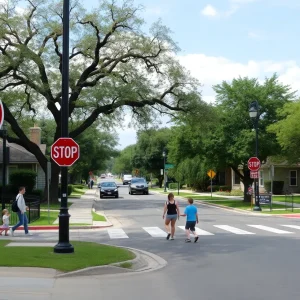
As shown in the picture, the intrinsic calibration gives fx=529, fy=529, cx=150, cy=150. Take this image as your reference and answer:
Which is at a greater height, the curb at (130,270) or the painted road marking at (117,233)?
the curb at (130,270)

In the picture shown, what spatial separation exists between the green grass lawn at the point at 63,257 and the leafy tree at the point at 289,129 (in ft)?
74.0

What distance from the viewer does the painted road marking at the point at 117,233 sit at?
18530mm

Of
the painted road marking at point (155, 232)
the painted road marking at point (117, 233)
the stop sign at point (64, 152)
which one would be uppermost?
the stop sign at point (64, 152)

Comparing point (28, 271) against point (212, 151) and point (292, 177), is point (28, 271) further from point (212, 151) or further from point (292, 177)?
point (292, 177)

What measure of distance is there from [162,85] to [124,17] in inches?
218

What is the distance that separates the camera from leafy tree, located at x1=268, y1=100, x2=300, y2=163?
1339 inches

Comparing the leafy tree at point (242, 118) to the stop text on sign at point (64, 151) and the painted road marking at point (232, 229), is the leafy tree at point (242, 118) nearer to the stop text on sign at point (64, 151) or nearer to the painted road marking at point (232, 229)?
the painted road marking at point (232, 229)

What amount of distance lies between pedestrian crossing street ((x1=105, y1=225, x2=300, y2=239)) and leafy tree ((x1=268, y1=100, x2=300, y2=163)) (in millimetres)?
12587

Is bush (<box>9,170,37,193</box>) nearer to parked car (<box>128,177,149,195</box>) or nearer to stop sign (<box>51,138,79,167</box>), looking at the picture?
parked car (<box>128,177,149,195</box>)

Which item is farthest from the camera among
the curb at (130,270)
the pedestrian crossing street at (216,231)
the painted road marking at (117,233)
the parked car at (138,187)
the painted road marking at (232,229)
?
the parked car at (138,187)

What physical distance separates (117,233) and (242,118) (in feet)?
66.9

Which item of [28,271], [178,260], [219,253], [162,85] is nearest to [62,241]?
[28,271]

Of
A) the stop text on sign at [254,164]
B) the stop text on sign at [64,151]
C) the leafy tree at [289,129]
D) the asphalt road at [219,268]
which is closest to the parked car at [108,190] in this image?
the leafy tree at [289,129]

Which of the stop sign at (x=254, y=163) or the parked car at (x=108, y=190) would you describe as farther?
the parked car at (x=108, y=190)
